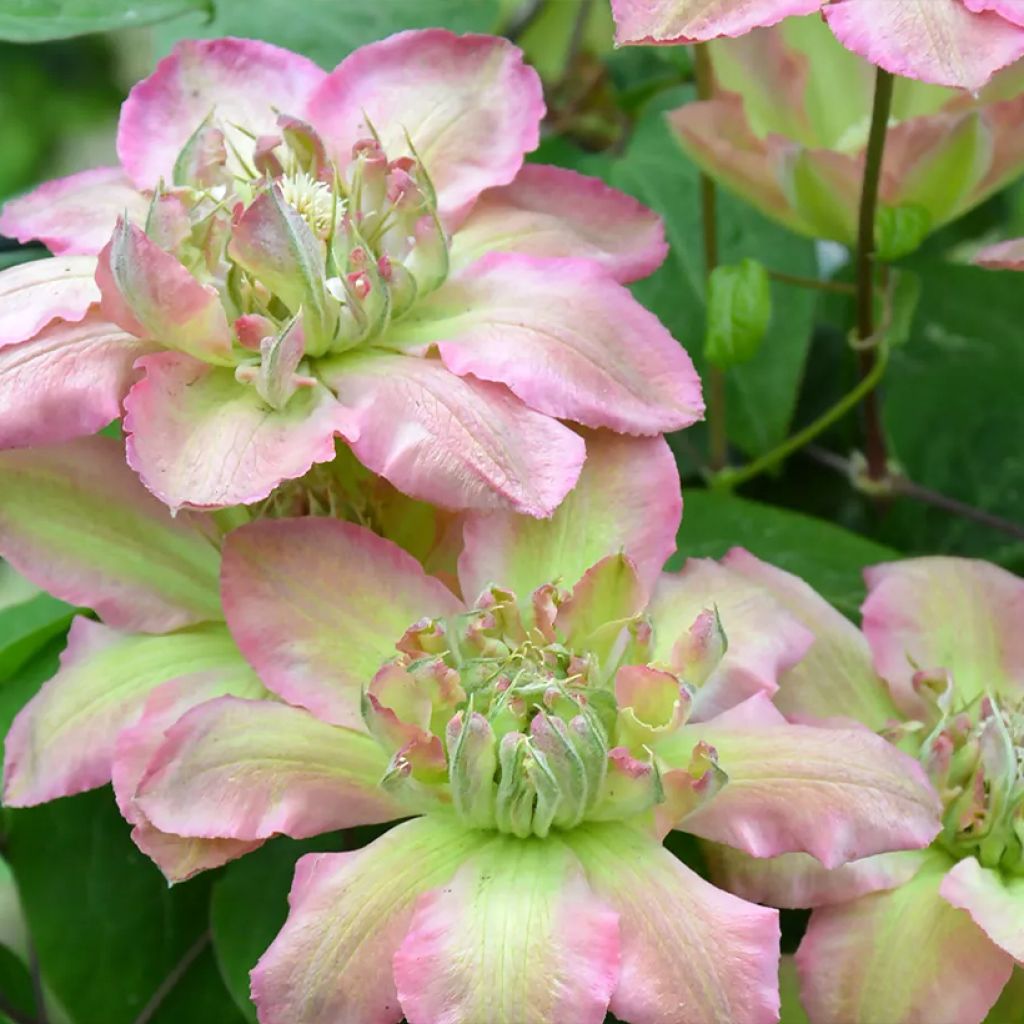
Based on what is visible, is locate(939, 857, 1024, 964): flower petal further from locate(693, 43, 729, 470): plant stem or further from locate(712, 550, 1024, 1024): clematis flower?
A: locate(693, 43, 729, 470): plant stem

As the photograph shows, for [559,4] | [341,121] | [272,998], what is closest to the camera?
[272,998]

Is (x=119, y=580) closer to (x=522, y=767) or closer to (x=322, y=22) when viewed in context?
(x=522, y=767)

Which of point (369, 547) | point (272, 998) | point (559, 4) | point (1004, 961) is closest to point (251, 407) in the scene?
point (369, 547)

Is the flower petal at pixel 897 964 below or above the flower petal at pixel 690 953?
below

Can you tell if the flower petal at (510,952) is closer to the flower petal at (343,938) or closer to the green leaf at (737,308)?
the flower petal at (343,938)

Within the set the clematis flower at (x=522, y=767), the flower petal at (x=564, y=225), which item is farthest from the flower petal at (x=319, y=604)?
the flower petal at (x=564, y=225)

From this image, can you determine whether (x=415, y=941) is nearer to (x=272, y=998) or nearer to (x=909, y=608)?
(x=272, y=998)
